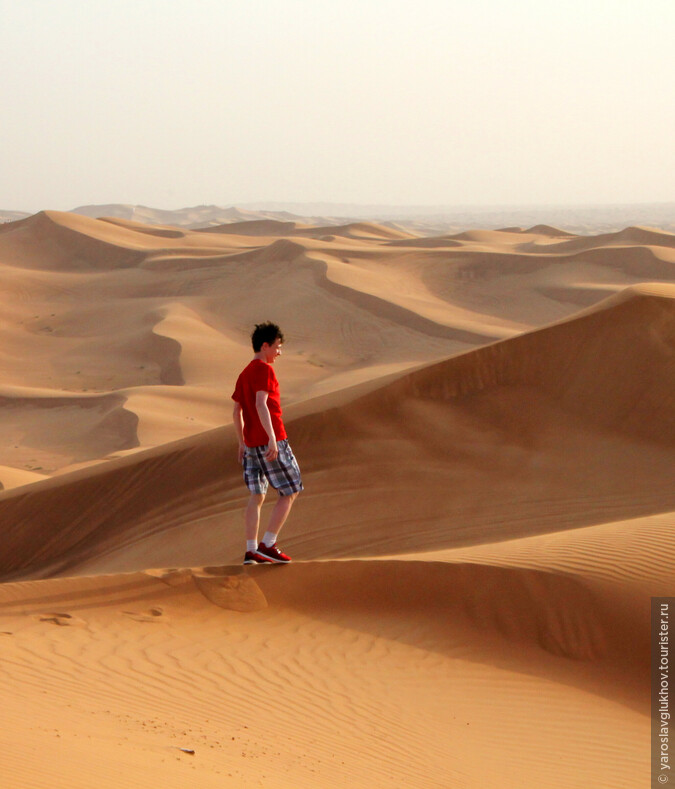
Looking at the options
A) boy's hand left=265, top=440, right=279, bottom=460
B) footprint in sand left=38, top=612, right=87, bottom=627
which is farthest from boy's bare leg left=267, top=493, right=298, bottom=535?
footprint in sand left=38, top=612, right=87, bottom=627

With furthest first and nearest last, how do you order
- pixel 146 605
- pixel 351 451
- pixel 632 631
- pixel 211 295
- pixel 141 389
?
pixel 211 295 → pixel 141 389 → pixel 351 451 → pixel 146 605 → pixel 632 631

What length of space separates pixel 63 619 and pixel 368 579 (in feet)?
7.18

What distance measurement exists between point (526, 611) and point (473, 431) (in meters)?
5.15

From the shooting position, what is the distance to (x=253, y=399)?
6602 millimetres

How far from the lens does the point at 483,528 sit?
Answer: 9.35m

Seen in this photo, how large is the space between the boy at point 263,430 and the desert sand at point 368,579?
0.76 metres

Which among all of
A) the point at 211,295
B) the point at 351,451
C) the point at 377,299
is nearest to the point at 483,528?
the point at 351,451

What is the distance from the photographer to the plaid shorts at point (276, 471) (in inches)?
261

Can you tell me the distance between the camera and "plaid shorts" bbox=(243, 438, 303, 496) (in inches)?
261

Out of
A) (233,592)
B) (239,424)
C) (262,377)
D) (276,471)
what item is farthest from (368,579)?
(262,377)

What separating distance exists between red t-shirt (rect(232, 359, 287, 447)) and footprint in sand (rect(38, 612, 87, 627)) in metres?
1.65

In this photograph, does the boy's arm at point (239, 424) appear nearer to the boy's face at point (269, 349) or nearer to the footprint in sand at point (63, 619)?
the boy's face at point (269, 349)

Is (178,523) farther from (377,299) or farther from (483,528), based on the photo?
(377,299)

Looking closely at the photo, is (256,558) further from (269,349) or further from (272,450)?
(269,349)
